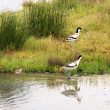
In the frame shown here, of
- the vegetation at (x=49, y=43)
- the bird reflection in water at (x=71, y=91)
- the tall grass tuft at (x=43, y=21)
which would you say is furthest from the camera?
the tall grass tuft at (x=43, y=21)

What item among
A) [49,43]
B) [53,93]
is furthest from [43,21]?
[53,93]

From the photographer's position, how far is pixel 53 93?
13.7 m

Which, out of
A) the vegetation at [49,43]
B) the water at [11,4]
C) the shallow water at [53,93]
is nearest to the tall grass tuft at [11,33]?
the vegetation at [49,43]

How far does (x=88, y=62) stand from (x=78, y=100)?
11.0 feet

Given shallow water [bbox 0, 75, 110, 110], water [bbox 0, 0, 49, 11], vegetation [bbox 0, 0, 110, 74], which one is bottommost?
shallow water [bbox 0, 75, 110, 110]

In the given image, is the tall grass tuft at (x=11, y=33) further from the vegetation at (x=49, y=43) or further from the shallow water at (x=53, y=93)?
the shallow water at (x=53, y=93)

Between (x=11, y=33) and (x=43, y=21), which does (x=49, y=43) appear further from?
(x=11, y=33)

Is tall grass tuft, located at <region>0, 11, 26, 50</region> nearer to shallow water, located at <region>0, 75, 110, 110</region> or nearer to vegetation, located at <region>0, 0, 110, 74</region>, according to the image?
vegetation, located at <region>0, 0, 110, 74</region>

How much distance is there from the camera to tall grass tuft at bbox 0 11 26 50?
16.8 meters

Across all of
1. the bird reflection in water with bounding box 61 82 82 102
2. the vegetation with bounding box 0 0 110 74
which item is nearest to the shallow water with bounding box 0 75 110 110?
the bird reflection in water with bounding box 61 82 82 102

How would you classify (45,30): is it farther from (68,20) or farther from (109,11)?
(109,11)

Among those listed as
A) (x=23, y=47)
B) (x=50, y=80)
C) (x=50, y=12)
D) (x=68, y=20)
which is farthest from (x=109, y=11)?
(x=50, y=80)

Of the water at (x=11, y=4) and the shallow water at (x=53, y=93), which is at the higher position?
the water at (x=11, y=4)

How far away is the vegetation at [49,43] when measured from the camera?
1598cm
